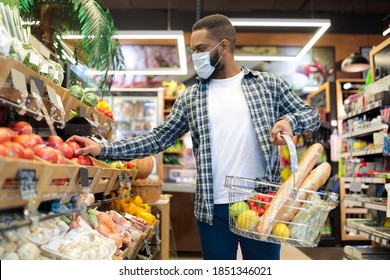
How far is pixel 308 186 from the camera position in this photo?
5.06 ft

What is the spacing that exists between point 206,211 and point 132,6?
676 cm

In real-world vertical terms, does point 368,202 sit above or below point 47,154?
below

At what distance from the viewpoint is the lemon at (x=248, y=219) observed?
1433mm

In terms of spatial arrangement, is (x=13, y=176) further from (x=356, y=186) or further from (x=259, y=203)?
(x=356, y=186)

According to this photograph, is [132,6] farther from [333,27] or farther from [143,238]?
[143,238]

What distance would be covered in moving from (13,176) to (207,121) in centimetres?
93

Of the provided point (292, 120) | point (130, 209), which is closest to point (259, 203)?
point (292, 120)

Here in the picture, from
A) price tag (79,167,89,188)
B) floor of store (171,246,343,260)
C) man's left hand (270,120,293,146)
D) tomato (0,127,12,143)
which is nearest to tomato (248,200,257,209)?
man's left hand (270,120,293,146)

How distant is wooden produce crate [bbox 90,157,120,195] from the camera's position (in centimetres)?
189

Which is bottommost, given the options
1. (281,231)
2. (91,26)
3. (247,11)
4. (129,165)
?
(281,231)

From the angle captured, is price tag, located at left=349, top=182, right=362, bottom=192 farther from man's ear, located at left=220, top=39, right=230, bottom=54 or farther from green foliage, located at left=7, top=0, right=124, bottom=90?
man's ear, located at left=220, top=39, right=230, bottom=54

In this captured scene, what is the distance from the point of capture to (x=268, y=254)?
1.74 meters
